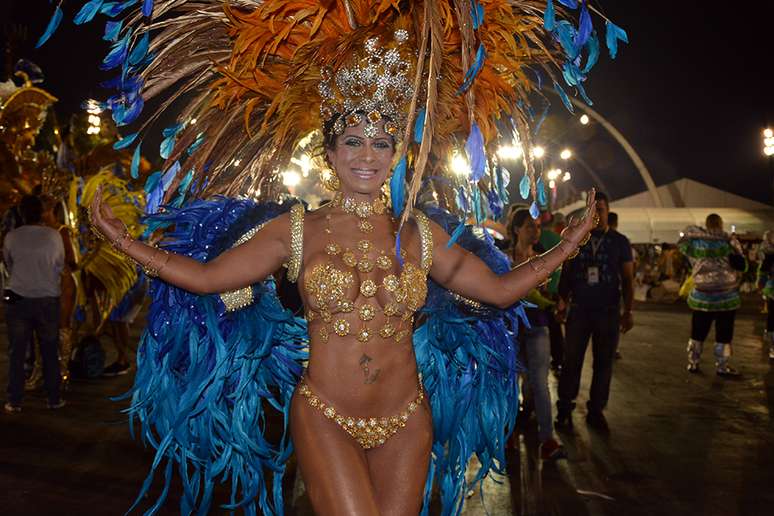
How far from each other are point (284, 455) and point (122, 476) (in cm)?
233

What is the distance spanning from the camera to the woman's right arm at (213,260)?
3271 millimetres

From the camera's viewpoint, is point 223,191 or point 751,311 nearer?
point 223,191

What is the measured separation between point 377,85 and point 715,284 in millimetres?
8027

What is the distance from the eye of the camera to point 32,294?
24.7ft

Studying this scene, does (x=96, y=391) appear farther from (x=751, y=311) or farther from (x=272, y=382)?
(x=751, y=311)

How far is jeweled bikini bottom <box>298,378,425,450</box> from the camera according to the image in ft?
10.3

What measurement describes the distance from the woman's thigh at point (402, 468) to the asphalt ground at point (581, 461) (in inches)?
50.9

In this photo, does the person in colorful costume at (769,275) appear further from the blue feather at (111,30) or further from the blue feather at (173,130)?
the blue feather at (111,30)

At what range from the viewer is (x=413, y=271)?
3.30 m

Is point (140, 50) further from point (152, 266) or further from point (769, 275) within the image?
point (769, 275)

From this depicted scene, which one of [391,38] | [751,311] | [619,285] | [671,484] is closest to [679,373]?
[619,285]

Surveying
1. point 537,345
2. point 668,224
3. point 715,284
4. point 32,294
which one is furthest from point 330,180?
point 668,224

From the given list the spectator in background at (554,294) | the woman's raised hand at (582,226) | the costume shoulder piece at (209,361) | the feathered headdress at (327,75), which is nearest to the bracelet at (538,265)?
the woman's raised hand at (582,226)

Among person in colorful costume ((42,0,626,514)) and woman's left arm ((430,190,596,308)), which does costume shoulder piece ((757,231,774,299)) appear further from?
woman's left arm ((430,190,596,308))
